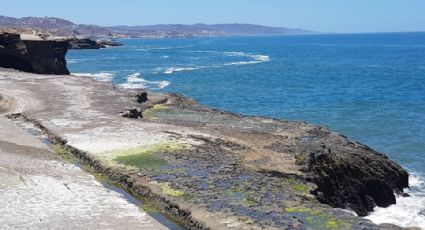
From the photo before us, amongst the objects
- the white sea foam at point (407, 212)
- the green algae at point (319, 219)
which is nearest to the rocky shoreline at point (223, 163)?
the green algae at point (319, 219)

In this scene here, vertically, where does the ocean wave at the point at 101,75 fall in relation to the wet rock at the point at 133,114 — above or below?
below

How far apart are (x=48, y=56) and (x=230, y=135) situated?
3922cm

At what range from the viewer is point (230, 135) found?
29172mm

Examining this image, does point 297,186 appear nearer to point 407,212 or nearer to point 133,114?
point 407,212

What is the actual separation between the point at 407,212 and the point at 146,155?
37.1 feet

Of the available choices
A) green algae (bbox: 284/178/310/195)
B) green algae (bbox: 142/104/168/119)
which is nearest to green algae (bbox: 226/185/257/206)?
green algae (bbox: 284/178/310/195)

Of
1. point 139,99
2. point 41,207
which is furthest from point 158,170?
point 139,99

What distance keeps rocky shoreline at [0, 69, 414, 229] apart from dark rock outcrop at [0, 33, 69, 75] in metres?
21.9

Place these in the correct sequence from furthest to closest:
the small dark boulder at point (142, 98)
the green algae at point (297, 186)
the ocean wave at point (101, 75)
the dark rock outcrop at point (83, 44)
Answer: the dark rock outcrop at point (83, 44)
the ocean wave at point (101, 75)
the small dark boulder at point (142, 98)
the green algae at point (297, 186)

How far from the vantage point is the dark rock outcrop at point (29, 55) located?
2312 inches

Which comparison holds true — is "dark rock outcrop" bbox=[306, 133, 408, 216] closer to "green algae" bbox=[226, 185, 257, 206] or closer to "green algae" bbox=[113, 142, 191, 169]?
"green algae" bbox=[226, 185, 257, 206]

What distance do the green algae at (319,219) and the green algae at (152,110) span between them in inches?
796

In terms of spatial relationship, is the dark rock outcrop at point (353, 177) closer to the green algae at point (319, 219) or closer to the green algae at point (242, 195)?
the green algae at point (242, 195)

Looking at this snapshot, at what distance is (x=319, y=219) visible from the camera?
16.4 metres
